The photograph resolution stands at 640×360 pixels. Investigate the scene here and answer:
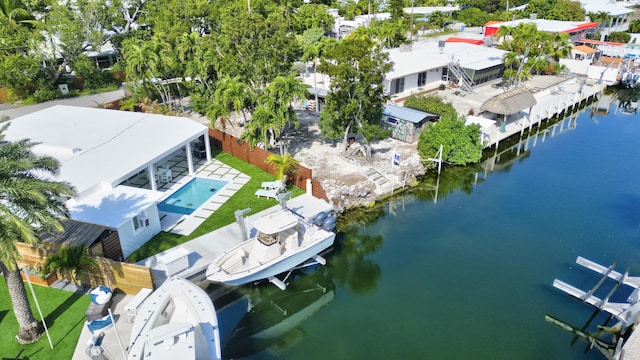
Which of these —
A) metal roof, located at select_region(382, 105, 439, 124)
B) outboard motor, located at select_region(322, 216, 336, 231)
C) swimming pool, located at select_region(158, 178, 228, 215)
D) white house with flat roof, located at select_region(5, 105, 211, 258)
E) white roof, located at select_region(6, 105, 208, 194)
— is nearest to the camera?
white house with flat roof, located at select_region(5, 105, 211, 258)

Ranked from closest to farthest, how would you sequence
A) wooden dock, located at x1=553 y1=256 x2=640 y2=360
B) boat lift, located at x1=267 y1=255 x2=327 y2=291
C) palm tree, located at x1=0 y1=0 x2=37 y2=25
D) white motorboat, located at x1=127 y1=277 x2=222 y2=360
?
white motorboat, located at x1=127 y1=277 x2=222 y2=360, wooden dock, located at x1=553 y1=256 x2=640 y2=360, boat lift, located at x1=267 y1=255 x2=327 y2=291, palm tree, located at x1=0 y1=0 x2=37 y2=25

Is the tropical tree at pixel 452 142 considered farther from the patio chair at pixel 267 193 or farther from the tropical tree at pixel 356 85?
the patio chair at pixel 267 193

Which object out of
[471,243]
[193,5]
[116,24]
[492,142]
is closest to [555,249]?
[471,243]

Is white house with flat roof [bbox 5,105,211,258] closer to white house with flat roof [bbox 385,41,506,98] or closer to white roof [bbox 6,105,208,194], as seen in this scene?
white roof [bbox 6,105,208,194]

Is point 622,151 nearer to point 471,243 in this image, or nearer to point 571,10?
point 471,243

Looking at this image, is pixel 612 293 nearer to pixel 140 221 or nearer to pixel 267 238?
pixel 267 238

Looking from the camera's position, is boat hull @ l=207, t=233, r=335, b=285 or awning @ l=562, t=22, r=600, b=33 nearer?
boat hull @ l=207, t=233, r=335, b=285

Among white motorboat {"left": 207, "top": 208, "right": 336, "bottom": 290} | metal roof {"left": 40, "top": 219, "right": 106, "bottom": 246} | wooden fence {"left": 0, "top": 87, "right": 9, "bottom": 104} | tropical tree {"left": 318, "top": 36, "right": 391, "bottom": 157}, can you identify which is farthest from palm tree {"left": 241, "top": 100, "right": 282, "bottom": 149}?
wooden fence {"left": 0, "top": 87, "right": 9, "bottom": 104}
